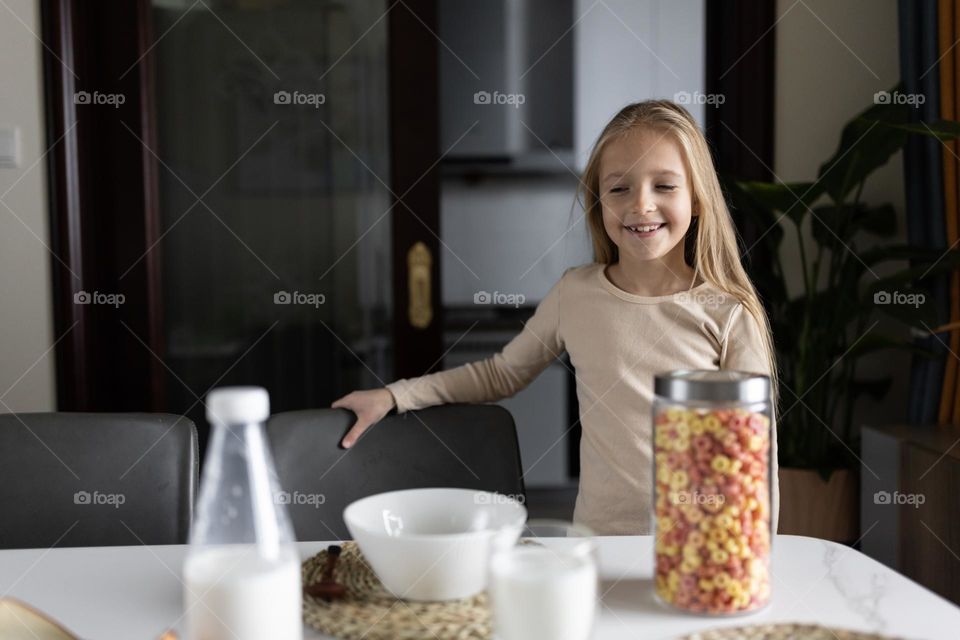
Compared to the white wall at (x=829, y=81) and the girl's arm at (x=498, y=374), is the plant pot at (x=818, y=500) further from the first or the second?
the girl's arm at (x=498, y=374)

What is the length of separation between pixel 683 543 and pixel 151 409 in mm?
2084

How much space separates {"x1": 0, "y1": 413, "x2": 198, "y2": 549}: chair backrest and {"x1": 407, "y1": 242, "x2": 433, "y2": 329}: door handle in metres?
1.29

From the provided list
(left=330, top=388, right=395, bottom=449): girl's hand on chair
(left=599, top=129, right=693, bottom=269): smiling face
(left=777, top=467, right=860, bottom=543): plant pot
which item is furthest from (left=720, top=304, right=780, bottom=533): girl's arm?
(left=777, top=467, right=860, bottom=543): plant pot

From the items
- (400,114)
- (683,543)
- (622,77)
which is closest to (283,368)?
(400,114)

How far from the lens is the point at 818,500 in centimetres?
227

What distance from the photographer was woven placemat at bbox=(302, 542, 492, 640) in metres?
0.79

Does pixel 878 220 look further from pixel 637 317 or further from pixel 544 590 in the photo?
pixel 544 590

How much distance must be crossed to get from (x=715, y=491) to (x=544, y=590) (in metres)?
0.21

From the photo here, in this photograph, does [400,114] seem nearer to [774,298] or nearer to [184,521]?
[774,298]

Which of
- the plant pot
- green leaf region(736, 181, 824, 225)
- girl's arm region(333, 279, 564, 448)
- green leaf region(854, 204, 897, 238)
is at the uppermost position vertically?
green leaf region(736, 181, 824, 225)

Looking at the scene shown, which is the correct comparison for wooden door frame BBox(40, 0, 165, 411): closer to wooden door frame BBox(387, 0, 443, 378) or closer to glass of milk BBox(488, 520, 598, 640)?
wooden door frame BBox(387, 0, 443, 378)

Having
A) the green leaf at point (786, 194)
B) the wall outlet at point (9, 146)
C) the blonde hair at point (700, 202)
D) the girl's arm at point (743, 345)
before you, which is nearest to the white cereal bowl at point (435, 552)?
the girl's arm at point (743, 345)

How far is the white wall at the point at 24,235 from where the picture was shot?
2381 millimetres

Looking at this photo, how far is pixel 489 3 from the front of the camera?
3.21 m
